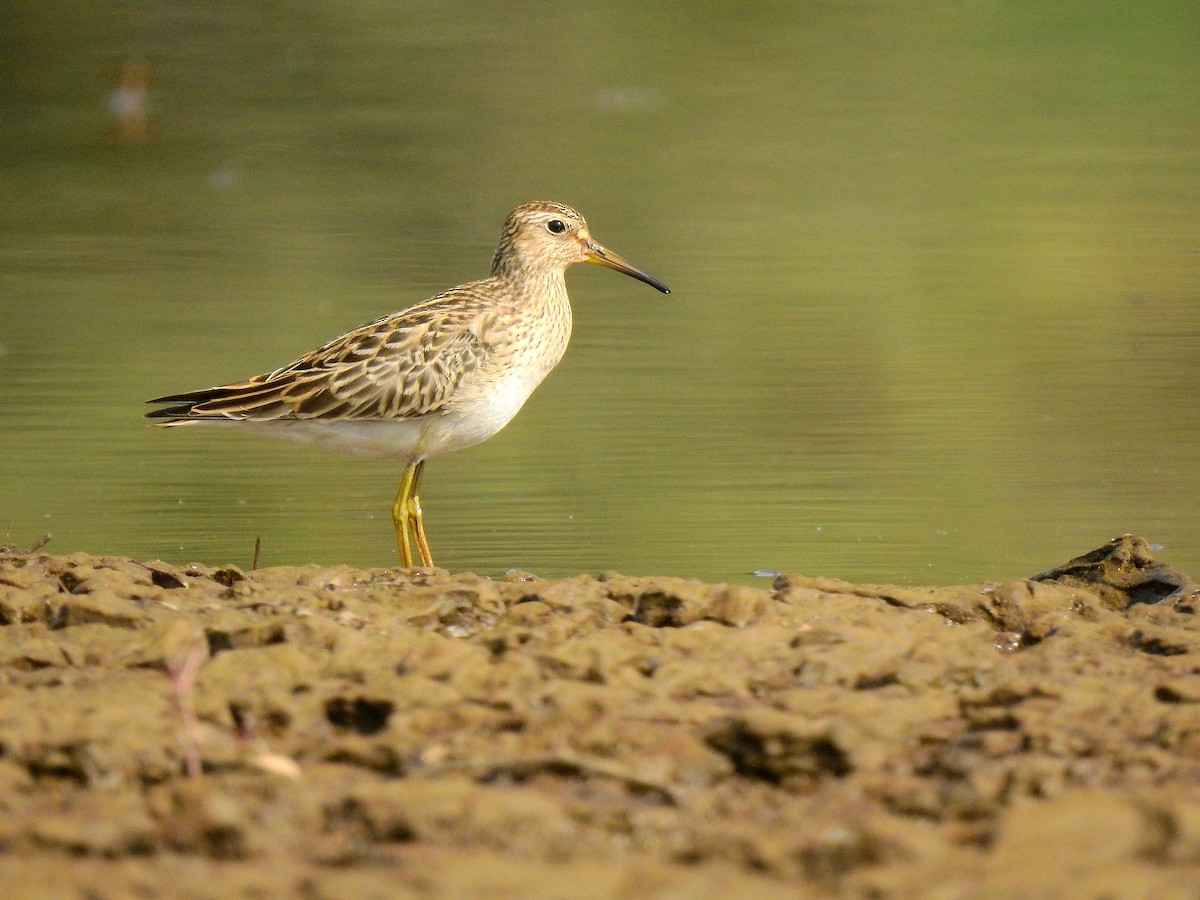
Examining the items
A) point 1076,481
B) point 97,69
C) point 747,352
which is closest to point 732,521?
point 1076,481

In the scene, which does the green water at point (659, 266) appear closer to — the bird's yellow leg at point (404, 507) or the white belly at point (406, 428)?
the bird's yellow leg at point (404, 507)

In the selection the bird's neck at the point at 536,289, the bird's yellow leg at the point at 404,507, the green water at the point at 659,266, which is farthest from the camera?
the bird's neck at the point at 536,289

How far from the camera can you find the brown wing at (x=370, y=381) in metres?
6.83

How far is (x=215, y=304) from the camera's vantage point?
10.5 metres

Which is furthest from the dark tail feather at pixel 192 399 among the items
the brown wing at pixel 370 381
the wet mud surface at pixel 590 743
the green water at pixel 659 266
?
the wet mud surface at pixel 590 743

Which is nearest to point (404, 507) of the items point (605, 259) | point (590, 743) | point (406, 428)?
point (406, 428)

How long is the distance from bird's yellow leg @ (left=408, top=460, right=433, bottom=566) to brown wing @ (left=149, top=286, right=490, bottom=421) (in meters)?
0.26

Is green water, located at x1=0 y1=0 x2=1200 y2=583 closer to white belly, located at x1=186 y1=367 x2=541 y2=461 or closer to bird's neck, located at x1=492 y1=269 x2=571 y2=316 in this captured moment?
white belly, located at x1=186 y1=367 x2=541 y2=461

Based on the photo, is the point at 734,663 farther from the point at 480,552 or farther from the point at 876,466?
the point at 876,466

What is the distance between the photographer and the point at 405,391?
6820 mm

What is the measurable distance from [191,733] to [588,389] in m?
5.30

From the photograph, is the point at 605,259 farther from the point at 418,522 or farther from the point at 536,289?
the point at 418,522

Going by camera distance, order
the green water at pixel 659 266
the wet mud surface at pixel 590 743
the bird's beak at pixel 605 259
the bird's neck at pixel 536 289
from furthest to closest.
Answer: the bird's beak at pixel 605 259 → the bird's neck at pixel 536 289 → the green water at pixel 659 266 → the wet mud surface at pixel 590 743

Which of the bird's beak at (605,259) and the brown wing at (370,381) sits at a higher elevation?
the bird's beak at (605,259)
